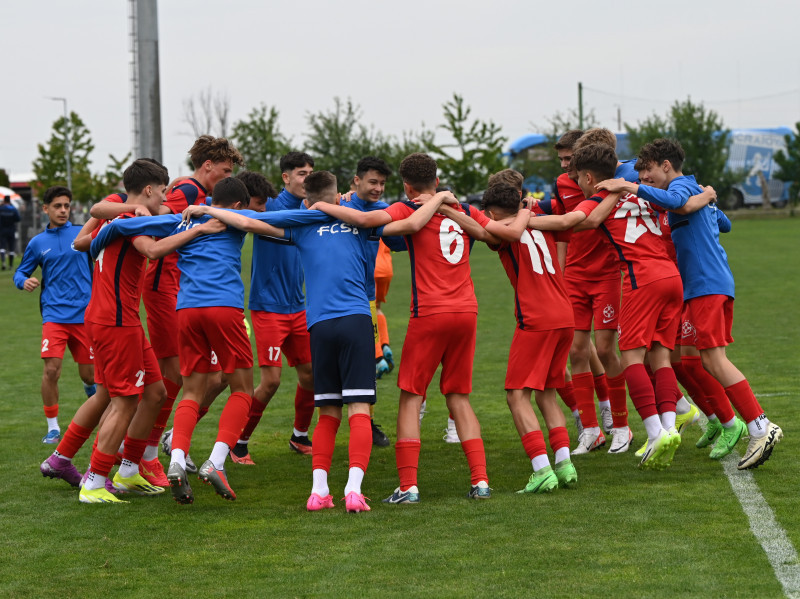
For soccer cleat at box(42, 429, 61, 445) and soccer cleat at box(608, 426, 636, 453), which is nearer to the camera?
soccer cleat at box(608, 426, 636, 453)

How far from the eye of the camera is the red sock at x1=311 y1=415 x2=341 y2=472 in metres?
6.10

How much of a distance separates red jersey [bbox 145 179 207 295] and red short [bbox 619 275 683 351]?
3103 millimetres

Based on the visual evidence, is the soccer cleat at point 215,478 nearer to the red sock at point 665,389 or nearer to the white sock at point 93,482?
the white sock at point 93,482

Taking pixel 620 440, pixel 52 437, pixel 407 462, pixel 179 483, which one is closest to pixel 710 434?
pixel 620 440

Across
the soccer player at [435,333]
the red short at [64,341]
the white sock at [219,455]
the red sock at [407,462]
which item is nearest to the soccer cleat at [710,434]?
the soccer player at [435,333]

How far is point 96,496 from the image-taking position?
6391 mm

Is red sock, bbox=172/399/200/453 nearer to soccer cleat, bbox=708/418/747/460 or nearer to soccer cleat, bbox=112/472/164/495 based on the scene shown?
soccer cleat, bbox=112/472/164/495

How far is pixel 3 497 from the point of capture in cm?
657

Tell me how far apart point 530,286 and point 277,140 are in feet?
171

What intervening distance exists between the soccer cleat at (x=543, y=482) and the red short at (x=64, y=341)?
442cm

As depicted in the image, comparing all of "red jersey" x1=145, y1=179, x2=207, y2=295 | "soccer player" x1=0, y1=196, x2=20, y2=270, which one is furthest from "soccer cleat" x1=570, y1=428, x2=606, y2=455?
"soccer player" x1=0, y1=196, x2=20, y2=270

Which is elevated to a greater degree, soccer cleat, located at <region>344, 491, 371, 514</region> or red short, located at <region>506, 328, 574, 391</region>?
red short, located at <region>506, 328, 574, 391</region>

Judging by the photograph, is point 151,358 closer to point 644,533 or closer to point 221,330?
point 221,330

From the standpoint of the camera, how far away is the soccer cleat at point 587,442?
759 centimetres
